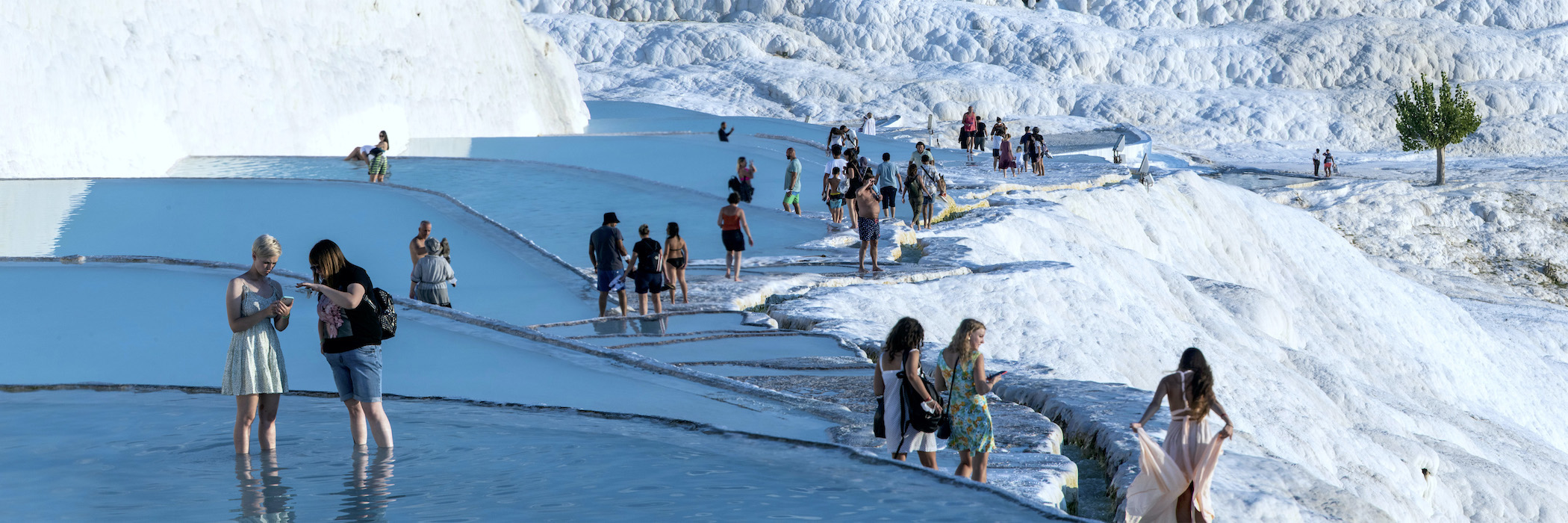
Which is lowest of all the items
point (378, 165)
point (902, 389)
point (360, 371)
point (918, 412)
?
point (918, 412)

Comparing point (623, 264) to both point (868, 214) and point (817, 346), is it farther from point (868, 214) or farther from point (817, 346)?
point (868, 214)

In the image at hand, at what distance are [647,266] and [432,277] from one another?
1851mm

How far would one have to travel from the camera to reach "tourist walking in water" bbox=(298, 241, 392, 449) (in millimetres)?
5324

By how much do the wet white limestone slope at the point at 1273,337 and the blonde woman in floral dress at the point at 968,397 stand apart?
174cm

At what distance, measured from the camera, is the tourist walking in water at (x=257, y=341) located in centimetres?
533

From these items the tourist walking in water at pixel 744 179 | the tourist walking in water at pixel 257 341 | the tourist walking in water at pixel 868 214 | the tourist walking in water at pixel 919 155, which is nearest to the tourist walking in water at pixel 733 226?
the tourist walking in water at pixel 868 214

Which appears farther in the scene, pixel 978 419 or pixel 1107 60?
pixel 1107 60

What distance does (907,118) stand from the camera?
44.9 meters

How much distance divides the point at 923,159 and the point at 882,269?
3801mm

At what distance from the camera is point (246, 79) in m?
19.9

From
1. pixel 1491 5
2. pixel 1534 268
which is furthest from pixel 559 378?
pixel 1491 5

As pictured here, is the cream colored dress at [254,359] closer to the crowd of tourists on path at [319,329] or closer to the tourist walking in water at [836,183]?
the crowd of tourists on path at [319,329]

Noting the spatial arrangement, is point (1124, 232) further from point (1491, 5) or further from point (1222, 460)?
point (1491, 5)

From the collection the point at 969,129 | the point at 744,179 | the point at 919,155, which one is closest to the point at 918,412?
the point at 744,179
